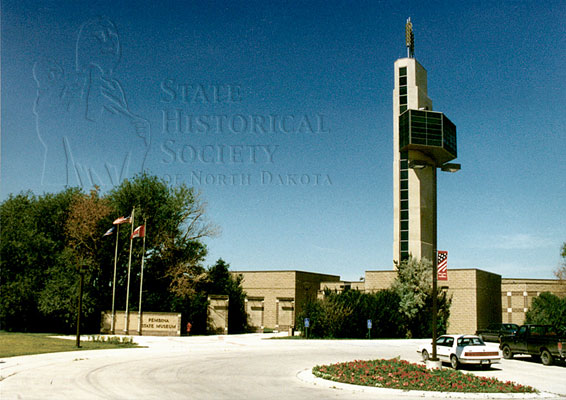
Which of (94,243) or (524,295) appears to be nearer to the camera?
(94,243)

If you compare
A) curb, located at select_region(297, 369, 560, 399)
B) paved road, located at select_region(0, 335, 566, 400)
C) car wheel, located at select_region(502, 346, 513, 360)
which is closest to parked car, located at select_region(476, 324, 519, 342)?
car wheel, located at select_region(502, 346, 513, 360)

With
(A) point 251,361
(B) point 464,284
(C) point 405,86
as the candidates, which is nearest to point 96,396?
(A) point 251,361

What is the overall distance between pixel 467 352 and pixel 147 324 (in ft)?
87.7

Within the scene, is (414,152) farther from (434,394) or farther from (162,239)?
(434,394)

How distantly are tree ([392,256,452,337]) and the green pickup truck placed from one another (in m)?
17.9

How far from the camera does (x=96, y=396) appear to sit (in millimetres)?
14188

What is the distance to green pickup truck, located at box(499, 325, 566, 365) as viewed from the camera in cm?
2473

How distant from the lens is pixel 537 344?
26109 mm

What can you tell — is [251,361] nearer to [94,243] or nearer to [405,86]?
[94,243]

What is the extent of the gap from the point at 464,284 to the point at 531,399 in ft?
123

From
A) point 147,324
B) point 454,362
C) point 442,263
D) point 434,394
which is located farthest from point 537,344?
point 147,324

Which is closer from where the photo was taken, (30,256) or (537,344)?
(537,344)

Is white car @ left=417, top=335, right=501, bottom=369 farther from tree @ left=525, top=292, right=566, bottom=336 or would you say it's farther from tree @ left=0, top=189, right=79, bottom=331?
tree @ left=0, top=189, right=79, bottom=331

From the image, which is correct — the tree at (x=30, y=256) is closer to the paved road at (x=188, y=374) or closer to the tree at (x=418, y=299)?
the paved road at (x=188, y=374)
